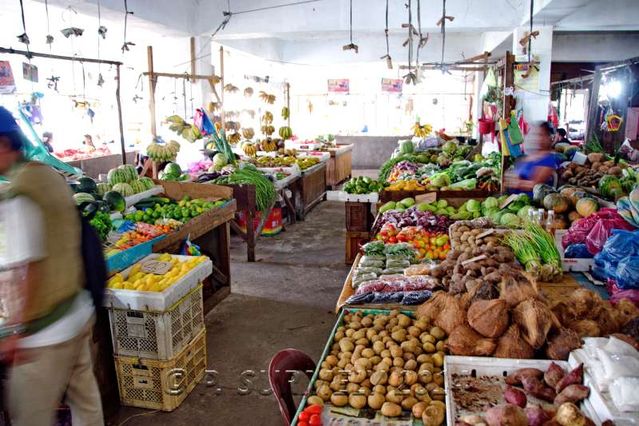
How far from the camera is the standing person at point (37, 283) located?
6.77 ft

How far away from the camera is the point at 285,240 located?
26.5ft

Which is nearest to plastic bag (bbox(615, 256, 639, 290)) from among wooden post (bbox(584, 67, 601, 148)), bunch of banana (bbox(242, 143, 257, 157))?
bunch of banana (bbox(242, 143, 257, 157))

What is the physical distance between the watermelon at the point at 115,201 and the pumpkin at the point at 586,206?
4.16 meters

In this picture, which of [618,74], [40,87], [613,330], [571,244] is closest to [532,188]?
[571,244]

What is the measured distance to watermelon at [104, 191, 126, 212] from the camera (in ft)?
15.3

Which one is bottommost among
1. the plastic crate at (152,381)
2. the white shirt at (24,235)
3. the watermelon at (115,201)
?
the plastic crate at (152,381)

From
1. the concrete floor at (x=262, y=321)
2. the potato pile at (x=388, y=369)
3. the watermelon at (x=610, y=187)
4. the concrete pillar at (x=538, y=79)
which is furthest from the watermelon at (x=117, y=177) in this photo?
the concrete pillar at (x=538, y=79)

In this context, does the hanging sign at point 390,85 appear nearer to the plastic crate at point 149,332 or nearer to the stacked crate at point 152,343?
the stacked crate at point 152,343

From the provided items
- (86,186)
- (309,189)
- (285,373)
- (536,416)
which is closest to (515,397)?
(536,416)

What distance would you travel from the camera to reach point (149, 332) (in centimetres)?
339

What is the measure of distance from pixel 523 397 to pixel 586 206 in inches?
126

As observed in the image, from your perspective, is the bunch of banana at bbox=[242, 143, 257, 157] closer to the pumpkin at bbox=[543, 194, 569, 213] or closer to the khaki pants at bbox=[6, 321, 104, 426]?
the pumpkin at bbox=[543, 194, 569, 213]

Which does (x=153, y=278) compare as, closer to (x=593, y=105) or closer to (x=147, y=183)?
(x=147, y=183)

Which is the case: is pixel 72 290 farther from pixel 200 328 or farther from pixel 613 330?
pixel 613 330
